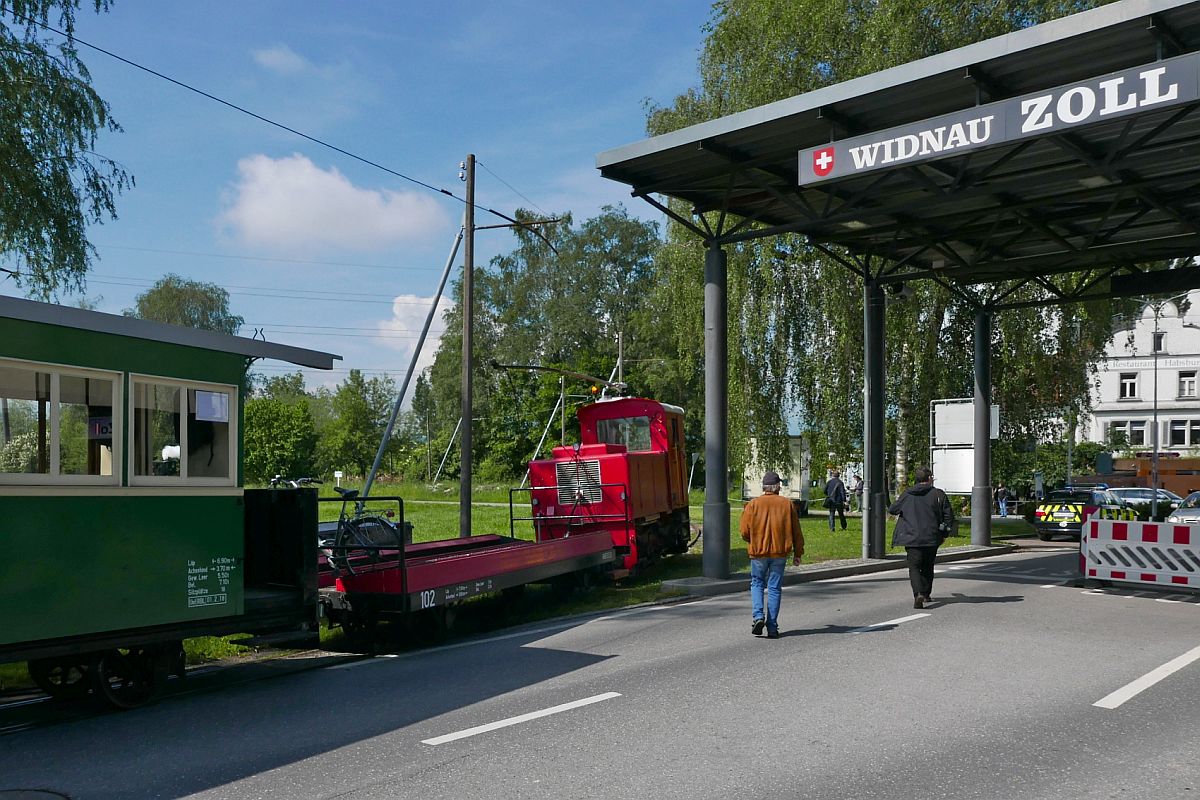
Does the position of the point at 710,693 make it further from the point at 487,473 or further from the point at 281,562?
the point at 487,473

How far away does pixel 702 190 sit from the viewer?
1609 centimetres

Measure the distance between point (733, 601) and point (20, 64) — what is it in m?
12.0

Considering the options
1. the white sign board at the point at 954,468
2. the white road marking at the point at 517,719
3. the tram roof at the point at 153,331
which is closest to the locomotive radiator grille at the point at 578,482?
the tram roof at the point at 153,331

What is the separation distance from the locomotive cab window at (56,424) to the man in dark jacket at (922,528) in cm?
876

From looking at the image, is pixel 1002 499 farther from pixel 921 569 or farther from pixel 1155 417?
pixel 921 569

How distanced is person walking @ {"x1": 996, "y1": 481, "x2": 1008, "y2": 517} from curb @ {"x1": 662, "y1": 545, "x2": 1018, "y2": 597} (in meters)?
21.3

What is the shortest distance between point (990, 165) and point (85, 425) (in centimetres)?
1202

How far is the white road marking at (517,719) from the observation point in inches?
257

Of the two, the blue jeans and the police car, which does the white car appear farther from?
the blue jeans

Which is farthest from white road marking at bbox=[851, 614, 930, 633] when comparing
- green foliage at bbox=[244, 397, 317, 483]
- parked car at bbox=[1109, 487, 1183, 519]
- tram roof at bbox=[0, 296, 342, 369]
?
green foliage at bbox=[244, 397, 317, 483]

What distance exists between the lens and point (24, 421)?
7.10 meters

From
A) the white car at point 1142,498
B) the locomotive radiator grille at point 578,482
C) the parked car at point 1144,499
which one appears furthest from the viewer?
the white car at point 1142,498

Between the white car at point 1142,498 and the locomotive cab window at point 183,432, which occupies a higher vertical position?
the locomotive cab window at point 183,432

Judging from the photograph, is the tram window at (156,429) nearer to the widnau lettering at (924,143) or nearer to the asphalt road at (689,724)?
the asphalt road at (689,724)
